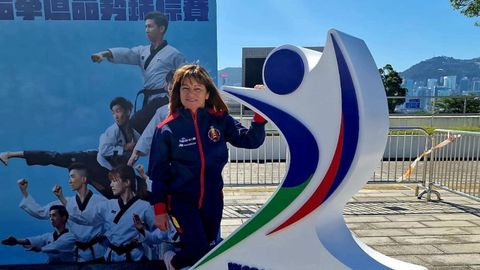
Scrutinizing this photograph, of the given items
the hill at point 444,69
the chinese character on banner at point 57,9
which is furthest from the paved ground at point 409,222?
the hill at point 444,69

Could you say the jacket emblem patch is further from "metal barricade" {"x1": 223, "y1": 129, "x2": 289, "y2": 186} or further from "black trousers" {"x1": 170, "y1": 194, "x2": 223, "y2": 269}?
"metal barricade" {"x1": 223, "y1": 129, "x2": 289, "y2": 186}

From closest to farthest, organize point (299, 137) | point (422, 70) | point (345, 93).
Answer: point (345, 93)
point (299, 137)
point (422, 70)

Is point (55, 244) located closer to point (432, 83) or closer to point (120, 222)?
point (120, 222)

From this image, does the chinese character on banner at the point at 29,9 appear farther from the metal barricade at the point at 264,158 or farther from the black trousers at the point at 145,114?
the metal barricade at the point at 264,158

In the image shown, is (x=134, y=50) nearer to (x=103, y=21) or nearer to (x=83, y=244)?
(x=103, y=21)

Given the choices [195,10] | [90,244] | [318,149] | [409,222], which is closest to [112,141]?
[90,244]

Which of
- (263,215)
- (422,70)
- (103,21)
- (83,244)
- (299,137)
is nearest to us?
(299,137)

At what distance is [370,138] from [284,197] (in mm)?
655

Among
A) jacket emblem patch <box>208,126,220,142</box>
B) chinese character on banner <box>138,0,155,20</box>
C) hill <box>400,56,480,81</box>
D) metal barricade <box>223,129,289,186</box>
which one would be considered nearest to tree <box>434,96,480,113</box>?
metal barricade <box>223,129,289,186</box>

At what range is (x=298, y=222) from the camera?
2.26 metres

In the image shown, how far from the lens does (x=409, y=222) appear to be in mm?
4520

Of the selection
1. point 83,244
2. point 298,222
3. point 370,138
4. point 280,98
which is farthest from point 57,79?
point 370,138

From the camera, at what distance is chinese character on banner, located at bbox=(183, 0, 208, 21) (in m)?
3.17

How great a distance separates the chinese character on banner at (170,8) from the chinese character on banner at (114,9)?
32 cm
